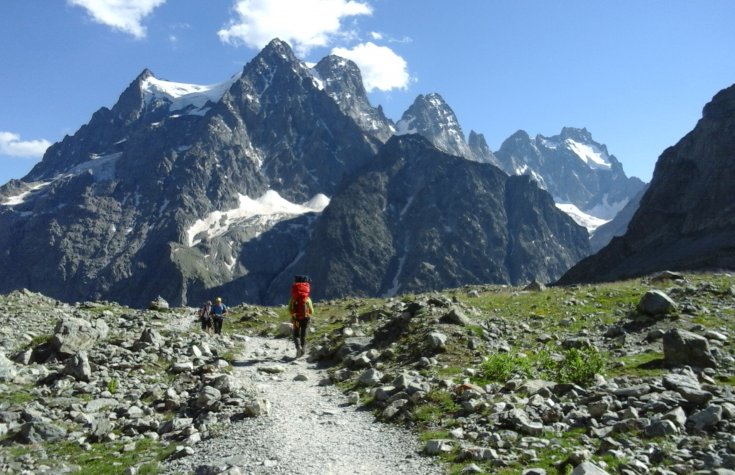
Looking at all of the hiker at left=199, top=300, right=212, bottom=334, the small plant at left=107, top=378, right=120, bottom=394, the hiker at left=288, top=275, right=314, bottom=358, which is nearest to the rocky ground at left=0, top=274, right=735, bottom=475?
the small plant at left=107, top=378, right=120, bottom=394

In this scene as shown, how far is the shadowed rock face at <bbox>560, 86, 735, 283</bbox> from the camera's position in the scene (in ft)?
458

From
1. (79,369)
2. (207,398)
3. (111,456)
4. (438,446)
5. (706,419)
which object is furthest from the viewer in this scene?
(79,369)

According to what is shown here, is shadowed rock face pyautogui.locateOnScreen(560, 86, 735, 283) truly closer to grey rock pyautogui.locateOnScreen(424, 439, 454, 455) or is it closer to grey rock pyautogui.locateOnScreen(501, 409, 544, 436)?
grey rock pyautogui.locateOnScreen(501, 409, 544, 436)

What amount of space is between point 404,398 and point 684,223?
187213mm

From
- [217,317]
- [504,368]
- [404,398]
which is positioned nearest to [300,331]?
[217,317]

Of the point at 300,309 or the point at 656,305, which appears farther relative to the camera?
the point at 300,309

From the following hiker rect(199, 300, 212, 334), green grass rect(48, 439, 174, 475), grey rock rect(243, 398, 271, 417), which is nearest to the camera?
green grass rect(48, 439, 174, 475)

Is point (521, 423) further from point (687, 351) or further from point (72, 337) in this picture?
→ point (72, 337)

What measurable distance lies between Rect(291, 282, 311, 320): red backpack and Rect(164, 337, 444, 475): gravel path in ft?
24.3

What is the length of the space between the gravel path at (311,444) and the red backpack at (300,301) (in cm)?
741

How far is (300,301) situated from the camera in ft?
79.3

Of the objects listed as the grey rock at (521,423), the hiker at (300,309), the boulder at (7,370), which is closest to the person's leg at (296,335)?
the hiker at (300,309)

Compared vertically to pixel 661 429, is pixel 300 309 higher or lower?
higher

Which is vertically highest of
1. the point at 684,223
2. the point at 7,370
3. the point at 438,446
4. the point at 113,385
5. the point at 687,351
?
the point at 684,223
